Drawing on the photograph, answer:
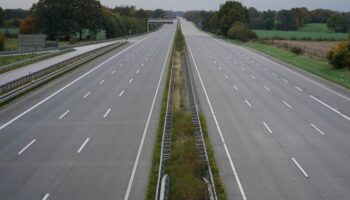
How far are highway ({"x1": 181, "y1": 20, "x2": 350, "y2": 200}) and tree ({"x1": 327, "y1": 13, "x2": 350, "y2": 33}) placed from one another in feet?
437

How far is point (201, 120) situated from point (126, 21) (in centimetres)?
13954

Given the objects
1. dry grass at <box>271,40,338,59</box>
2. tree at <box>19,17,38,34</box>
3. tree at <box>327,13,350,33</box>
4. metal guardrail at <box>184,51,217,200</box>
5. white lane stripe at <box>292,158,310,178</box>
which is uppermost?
tree at <box>327,13,350,33</box>

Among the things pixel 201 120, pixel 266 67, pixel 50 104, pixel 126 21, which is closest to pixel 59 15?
pixel 126 21

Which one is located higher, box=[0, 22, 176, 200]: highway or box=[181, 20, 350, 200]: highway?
box=[181, 20, 350, 200]: highway

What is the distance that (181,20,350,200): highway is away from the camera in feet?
58.5

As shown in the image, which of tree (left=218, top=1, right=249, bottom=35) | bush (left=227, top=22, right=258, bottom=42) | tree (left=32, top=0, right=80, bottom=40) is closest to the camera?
tree (left=32, top=0, right=80, bottom=40)

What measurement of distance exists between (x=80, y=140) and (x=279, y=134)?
974 centimetres

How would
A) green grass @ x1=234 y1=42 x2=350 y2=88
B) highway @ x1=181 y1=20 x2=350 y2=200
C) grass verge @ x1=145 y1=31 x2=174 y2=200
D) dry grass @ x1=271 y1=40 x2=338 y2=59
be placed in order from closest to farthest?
grass verge @ x1=145 y1=31 x2=174 y2=200 → highway @ x1=181 y1=20 x2=350 y2=200 → green grass @ x1=234 y1=42 x2=350 y2=88 → dry grass @ x1=271 y1=40 x2=338 y2=59

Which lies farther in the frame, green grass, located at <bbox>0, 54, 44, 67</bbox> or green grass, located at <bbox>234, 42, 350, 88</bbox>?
green grass, located at <bbox>0, 54, 44, 67</bbox>

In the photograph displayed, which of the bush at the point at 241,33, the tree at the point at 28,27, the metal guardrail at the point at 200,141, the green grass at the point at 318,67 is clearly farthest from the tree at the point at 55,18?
the metal guardrail at the point at 200,141

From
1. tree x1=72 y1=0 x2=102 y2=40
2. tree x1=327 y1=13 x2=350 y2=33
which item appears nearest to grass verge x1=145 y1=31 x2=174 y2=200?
tree x1=72 y1=0 x2=102 y2=40

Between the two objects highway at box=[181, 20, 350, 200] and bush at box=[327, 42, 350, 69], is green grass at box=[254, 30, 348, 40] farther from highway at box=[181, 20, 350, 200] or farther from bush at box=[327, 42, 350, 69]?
highway at box=[181, 20, 350, 200]

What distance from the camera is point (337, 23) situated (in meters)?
170

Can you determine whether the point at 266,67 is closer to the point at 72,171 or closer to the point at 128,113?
the point at 128,113
